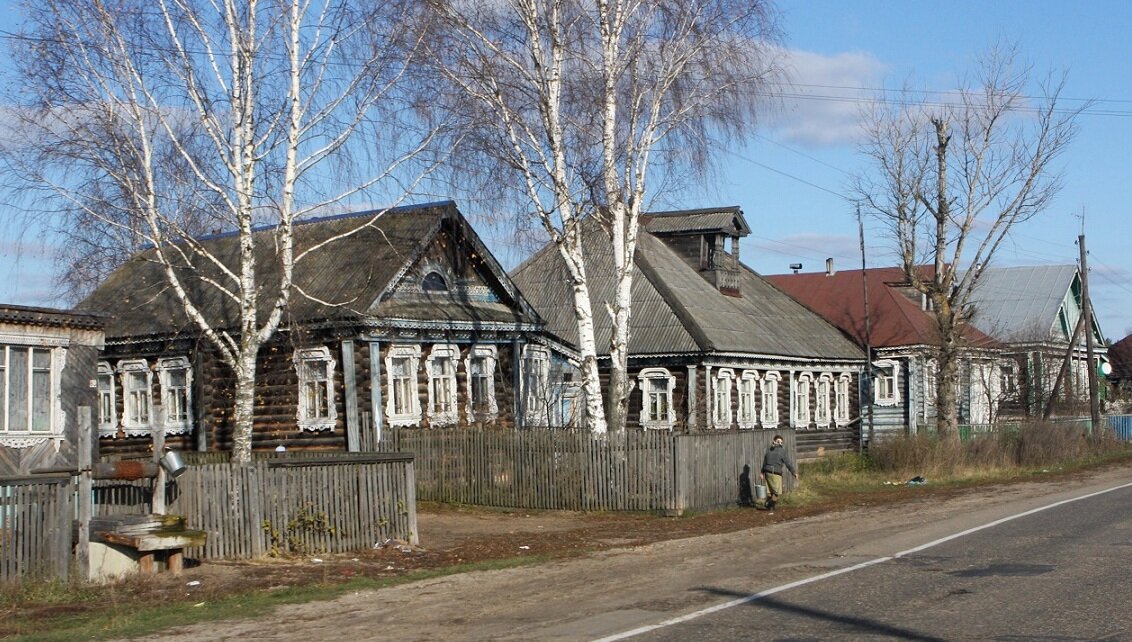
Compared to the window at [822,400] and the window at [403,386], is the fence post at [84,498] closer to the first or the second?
the window at [403,386]

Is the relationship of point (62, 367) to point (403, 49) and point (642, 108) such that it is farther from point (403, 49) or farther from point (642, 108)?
point (642, 108)

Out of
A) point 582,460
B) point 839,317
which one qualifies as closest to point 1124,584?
point 582,460

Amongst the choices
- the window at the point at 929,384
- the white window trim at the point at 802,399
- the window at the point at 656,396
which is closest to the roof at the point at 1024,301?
the window at the point at 929,384

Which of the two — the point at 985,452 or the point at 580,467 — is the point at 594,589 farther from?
the point at 985,452

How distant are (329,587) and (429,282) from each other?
53.5 feet

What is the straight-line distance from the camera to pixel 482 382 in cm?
3148

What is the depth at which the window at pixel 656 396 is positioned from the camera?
127 feet

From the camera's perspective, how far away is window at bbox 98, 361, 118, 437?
106 ft

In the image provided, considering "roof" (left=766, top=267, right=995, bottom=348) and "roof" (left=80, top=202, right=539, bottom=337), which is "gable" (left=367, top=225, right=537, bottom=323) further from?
"roof" (left=766, top=267, right=995, bottom=348)

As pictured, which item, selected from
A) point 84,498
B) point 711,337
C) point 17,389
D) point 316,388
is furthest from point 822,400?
point 84,498

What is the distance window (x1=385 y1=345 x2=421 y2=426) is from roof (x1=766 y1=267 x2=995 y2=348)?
2521 centimetres

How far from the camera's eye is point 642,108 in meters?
25.3

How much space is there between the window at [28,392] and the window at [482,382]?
11.2m

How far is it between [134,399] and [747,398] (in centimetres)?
1931
